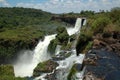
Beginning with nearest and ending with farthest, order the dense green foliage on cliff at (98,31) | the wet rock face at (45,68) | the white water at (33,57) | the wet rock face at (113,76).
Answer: the wet rock face at (113,76) → the dense green foliage on cliff at (98,31) → the wet rock face at (45,68) → the white water at (33,57)

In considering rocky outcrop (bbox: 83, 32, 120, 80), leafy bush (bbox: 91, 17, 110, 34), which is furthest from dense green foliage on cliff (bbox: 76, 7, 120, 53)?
rocky outcrop (bbox: 83, 32, 120, 80)

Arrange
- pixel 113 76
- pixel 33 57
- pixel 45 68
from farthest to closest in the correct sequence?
pixel 33 57
pixel 45 68
pixel 113 76

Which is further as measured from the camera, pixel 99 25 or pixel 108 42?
pixel 99 25

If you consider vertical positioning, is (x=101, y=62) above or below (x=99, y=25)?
below

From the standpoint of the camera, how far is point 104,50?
42.6 meters

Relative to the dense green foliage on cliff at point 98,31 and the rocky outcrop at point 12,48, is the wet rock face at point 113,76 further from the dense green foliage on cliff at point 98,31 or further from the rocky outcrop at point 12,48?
the rocky outcrop at point 12,48

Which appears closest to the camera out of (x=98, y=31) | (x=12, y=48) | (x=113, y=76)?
(x=113, y=76)

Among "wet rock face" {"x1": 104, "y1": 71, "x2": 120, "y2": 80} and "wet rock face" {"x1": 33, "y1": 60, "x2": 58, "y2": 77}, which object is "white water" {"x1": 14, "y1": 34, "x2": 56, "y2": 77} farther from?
"wet rock face" {"x1": 104, "y1": 71, "x2": 120, "y2": 80}

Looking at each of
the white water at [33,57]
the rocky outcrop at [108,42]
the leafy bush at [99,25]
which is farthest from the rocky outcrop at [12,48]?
the rocky outcrop at [108,42]

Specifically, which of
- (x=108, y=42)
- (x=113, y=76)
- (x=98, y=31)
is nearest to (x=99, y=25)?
(x=98, y=31)

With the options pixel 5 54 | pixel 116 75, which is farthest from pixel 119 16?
pixel 5 54

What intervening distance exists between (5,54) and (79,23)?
80.1 ft

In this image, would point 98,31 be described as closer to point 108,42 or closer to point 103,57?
point 108,42

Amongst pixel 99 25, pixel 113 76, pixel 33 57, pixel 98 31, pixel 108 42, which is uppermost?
pixel 99 25
